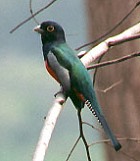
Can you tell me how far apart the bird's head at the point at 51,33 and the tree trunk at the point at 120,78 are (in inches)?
18.0

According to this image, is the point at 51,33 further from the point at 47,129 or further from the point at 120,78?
the point at 47,129

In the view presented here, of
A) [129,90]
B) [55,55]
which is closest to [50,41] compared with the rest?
[55,55]

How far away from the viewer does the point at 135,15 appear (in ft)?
11.7

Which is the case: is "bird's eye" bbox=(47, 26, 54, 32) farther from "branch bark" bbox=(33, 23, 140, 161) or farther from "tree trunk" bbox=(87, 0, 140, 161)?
"tree trunk" bbox=(87, 0, 140, 161)

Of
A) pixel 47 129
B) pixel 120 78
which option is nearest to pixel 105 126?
pixel 47 129

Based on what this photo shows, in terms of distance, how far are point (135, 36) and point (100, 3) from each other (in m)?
0.98

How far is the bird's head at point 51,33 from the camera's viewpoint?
3.10 metres

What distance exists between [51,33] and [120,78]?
0.55 metres

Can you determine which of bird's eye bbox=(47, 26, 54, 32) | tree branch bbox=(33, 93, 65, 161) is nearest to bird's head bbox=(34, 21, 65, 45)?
bird's eye bbox=(47, 26, 54, 32)

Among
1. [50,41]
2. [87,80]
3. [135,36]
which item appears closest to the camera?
[135,36]

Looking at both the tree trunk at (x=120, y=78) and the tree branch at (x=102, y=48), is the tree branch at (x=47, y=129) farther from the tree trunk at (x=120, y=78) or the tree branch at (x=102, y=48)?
the tree trunk at (x=120, y=78)

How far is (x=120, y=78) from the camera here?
3.55 meters

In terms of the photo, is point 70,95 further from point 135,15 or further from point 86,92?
point 135,15

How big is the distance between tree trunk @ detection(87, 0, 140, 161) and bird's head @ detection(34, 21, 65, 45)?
46cm
